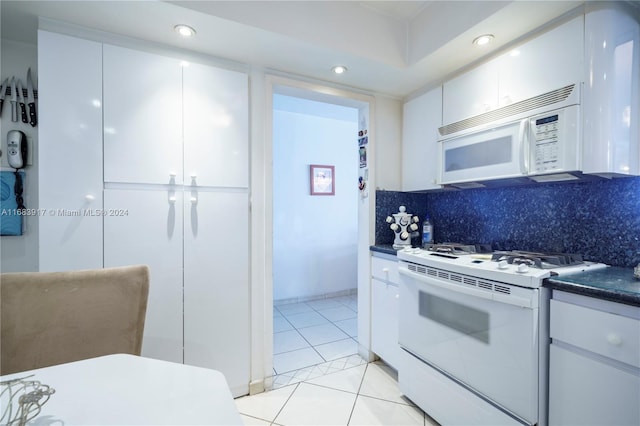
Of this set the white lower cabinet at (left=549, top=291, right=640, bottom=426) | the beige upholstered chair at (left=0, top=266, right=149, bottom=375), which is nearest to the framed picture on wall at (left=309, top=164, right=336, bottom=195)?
the beige upholstered chair at (left=0, top=266, right=149, bottom=375)

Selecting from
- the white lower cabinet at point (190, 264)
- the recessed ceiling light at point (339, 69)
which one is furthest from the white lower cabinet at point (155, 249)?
the recessed ceiling light at point (339, 69)

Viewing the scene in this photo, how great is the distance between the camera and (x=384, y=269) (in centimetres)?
202

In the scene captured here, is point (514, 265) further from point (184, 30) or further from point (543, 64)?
point (184, 30)

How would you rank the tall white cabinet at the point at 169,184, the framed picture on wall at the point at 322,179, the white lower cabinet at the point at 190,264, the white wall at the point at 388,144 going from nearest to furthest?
1. the tall white cabinet at the point at 169,184
2. the white lower cabinet at the point at 190,264
3. the white wall at the point at 388,144
4. the framed picture on wall at the point at 322,179

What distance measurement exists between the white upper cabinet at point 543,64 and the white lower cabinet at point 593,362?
101 cm

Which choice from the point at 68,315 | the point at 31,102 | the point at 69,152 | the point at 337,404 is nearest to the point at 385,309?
the point at 337,404

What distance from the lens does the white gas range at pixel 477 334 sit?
3.67 feet

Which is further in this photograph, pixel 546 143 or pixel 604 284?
pixel 546 143

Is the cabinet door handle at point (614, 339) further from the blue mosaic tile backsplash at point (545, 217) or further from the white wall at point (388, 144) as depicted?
the white wall at point (388, 144)

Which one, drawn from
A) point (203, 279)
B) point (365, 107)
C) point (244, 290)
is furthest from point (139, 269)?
point (365, 107)

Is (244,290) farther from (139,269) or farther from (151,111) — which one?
(151,111)

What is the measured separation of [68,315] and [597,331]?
188cm

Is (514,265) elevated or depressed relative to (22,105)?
depressed

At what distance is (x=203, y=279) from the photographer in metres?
1.67
